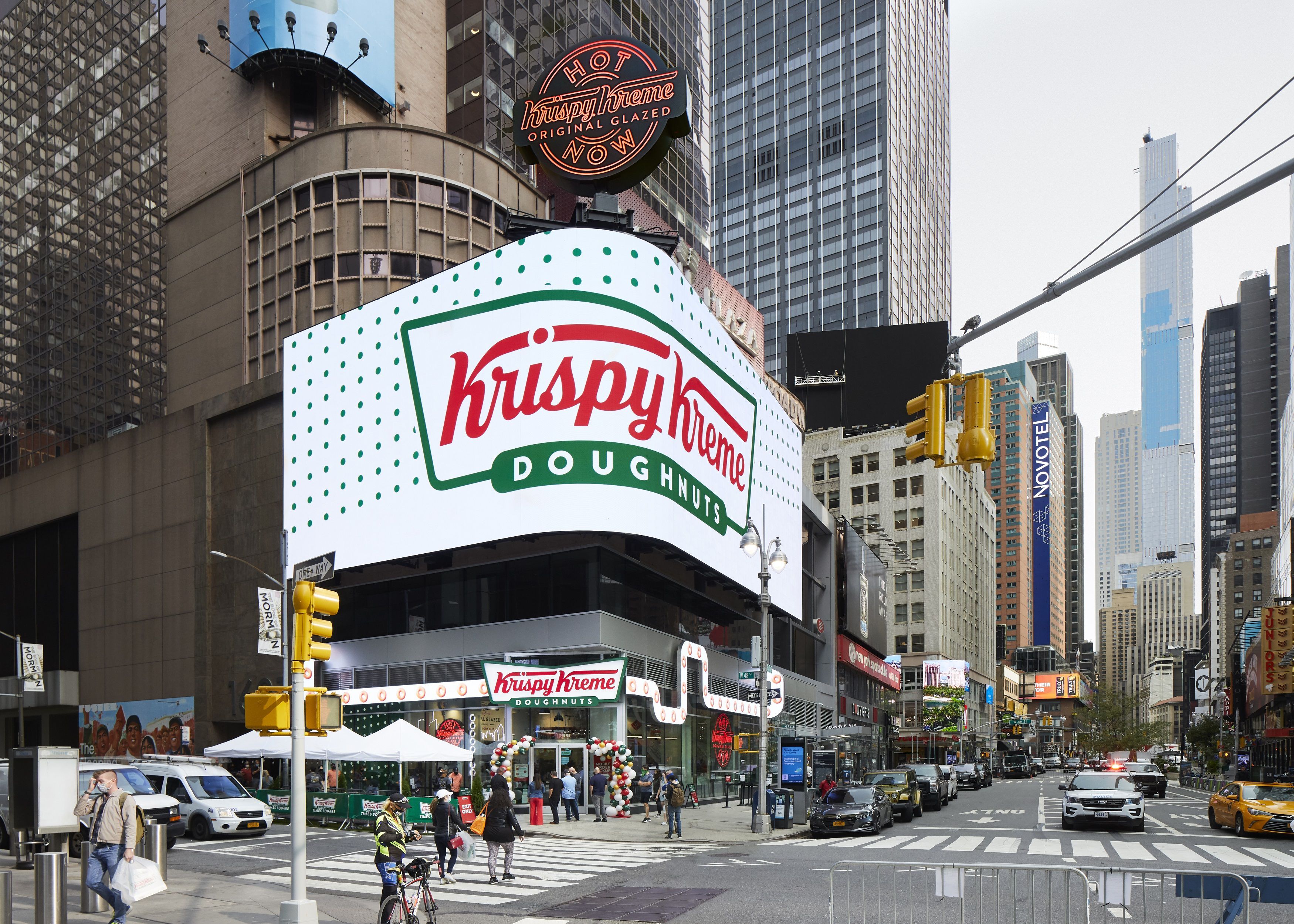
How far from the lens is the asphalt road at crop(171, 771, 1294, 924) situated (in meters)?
14.1

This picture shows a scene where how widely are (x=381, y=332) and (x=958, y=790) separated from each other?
139 ft

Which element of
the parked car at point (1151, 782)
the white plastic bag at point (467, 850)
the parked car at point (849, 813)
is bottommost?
the parked car at point (1151, 782)

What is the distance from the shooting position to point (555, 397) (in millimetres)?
38000

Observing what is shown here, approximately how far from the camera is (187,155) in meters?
56.7

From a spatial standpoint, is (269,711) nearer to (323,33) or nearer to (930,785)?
(930,785)

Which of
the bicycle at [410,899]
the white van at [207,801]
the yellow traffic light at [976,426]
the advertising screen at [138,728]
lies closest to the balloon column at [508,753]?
the white van at [207,801]

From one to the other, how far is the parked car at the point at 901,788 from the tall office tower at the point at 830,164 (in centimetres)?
12360

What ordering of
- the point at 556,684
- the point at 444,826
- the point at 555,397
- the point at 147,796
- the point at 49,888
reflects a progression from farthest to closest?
the point at 555,397 → the point at 556,684 → the point at 147,796 → the point at 444,826 → the point at 49,888

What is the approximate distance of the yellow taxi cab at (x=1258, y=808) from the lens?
27.5 m

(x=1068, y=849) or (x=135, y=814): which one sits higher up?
(x=135, y=814)

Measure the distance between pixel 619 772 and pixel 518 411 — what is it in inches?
478

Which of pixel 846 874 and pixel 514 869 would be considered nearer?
pixel 846 874

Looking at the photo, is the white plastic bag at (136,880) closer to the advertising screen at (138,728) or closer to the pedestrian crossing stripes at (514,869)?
the pedestrian crossing stripes at (514,869)

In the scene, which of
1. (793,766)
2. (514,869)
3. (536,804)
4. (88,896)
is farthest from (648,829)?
(88,896)
